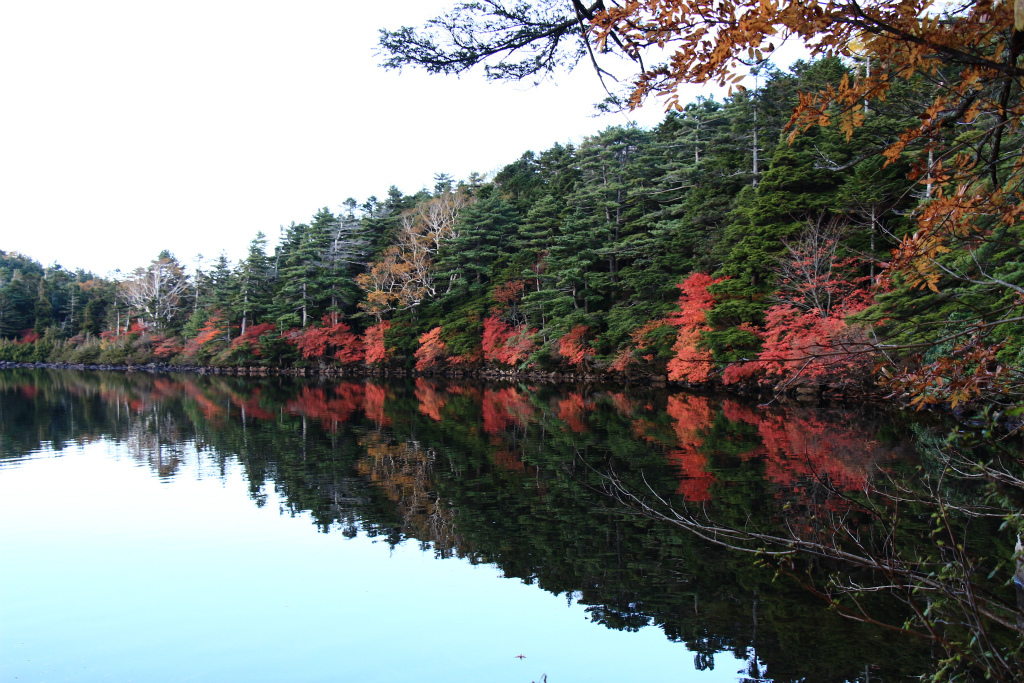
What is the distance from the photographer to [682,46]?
176cm

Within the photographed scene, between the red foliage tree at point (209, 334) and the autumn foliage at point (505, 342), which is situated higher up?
the red foliage tree at point (209, 334)

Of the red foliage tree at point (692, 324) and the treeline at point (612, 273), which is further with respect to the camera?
the red foliage tree at point (692, 324)

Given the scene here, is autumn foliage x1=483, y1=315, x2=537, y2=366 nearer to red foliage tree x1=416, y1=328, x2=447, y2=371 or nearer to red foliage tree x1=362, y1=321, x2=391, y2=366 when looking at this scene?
red foliage tree x1=416, y1=328, x2=447, y2=371

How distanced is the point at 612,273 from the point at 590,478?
18735 mm

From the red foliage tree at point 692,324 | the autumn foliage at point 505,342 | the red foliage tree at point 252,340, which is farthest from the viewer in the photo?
the red foliage tree at point 252,340

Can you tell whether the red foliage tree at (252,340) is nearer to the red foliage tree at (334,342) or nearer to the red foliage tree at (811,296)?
the red foliage tree at (334,342)

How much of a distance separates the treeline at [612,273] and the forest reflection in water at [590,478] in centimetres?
156

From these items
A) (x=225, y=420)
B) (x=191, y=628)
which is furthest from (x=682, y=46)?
(x=225, y=420)

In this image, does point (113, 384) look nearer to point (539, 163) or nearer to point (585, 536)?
point (539, 163)

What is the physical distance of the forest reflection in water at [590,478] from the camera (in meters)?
4.56

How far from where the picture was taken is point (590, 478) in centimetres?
894

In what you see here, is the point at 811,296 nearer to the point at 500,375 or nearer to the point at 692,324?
the point at 692,324

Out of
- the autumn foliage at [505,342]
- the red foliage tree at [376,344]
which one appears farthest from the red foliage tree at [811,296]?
the red foliage tree at [376,344]

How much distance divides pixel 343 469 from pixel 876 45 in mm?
9654
